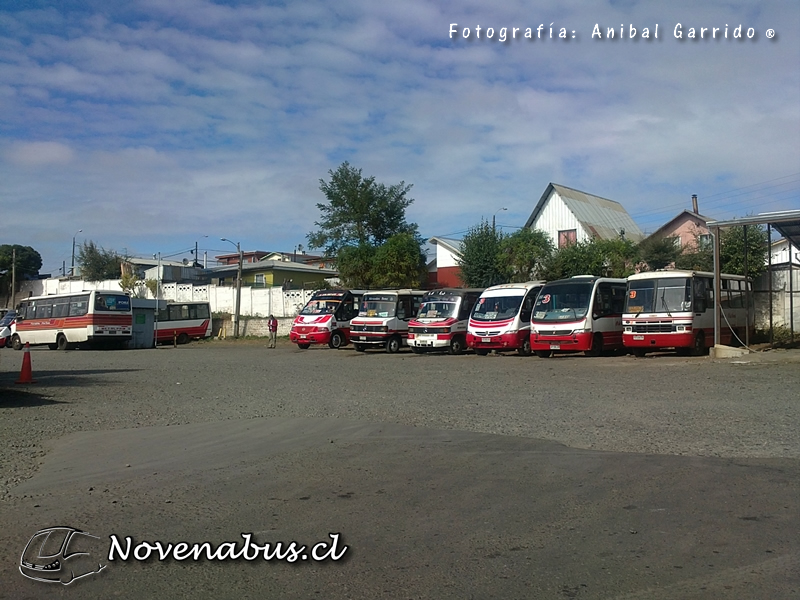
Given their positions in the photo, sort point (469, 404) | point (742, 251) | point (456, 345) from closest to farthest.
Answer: point (469, 404)
point (456, 345)
point (742, 251)

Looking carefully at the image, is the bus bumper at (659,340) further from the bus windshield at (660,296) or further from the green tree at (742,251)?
the green tree at (742,251)

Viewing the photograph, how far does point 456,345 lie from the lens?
28609mm

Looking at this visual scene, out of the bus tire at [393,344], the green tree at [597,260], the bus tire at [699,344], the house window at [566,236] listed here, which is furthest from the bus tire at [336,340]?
the house window at [566,236]

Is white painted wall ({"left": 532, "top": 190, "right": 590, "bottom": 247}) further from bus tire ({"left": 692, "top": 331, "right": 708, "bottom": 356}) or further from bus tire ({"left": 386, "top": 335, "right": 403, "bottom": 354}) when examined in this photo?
bus tire ({"left": 692, "top": 331, "right": 708, "bottom": 356})

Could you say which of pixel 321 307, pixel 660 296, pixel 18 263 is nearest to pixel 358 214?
pixel 321 307

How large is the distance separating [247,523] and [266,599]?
1.52 metres

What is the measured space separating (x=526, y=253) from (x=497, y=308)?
528 inches

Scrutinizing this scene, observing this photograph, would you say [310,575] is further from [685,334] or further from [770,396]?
[685,334]

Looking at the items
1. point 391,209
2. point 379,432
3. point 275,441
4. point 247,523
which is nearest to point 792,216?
point 379,432

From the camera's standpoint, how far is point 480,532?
5730 millimetres

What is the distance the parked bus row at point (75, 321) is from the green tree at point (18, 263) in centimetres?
3305

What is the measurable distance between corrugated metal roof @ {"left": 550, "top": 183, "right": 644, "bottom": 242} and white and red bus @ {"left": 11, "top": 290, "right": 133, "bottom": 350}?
89.3ft

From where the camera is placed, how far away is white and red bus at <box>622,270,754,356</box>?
2320cm

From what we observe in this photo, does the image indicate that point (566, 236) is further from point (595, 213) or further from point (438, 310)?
point (438, 310)
